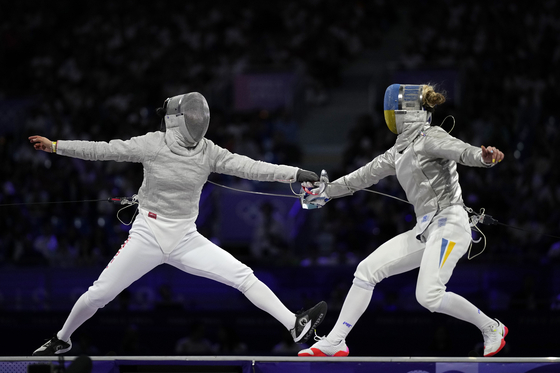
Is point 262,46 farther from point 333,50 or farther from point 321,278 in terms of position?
point 321,278

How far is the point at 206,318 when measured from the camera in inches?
222

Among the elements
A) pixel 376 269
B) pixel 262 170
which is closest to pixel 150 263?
pixel 262 170

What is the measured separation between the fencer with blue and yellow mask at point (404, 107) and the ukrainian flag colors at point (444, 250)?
641 millimetres

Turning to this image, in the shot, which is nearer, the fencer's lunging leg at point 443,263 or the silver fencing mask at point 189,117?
the fencer's lunging leg at point 443,263

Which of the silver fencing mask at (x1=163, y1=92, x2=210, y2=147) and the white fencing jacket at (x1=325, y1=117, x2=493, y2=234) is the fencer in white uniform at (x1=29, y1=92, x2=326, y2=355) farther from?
the white fencing jacket at (x1=325, y1=117, x2=493, y2=234)

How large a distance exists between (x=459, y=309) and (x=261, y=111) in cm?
566

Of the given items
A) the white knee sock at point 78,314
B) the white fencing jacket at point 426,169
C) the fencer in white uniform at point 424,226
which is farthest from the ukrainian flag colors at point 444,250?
the white knee sock at point 78,314

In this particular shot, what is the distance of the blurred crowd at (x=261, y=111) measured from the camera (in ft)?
21.0

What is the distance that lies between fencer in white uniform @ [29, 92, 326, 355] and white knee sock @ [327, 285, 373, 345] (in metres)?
0.11

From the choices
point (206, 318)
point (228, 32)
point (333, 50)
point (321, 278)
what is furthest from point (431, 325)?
point (228, 32)

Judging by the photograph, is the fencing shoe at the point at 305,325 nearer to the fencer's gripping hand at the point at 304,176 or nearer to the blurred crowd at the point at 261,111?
the fencer's gripping hand at the point at 304,176

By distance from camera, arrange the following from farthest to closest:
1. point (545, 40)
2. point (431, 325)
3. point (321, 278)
A: point (545, 40) → point (321, 278) → point (431, 325)

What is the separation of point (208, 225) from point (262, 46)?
13.2 ft

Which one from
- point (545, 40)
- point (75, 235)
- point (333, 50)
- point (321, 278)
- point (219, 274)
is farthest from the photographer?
point (333, 50)
